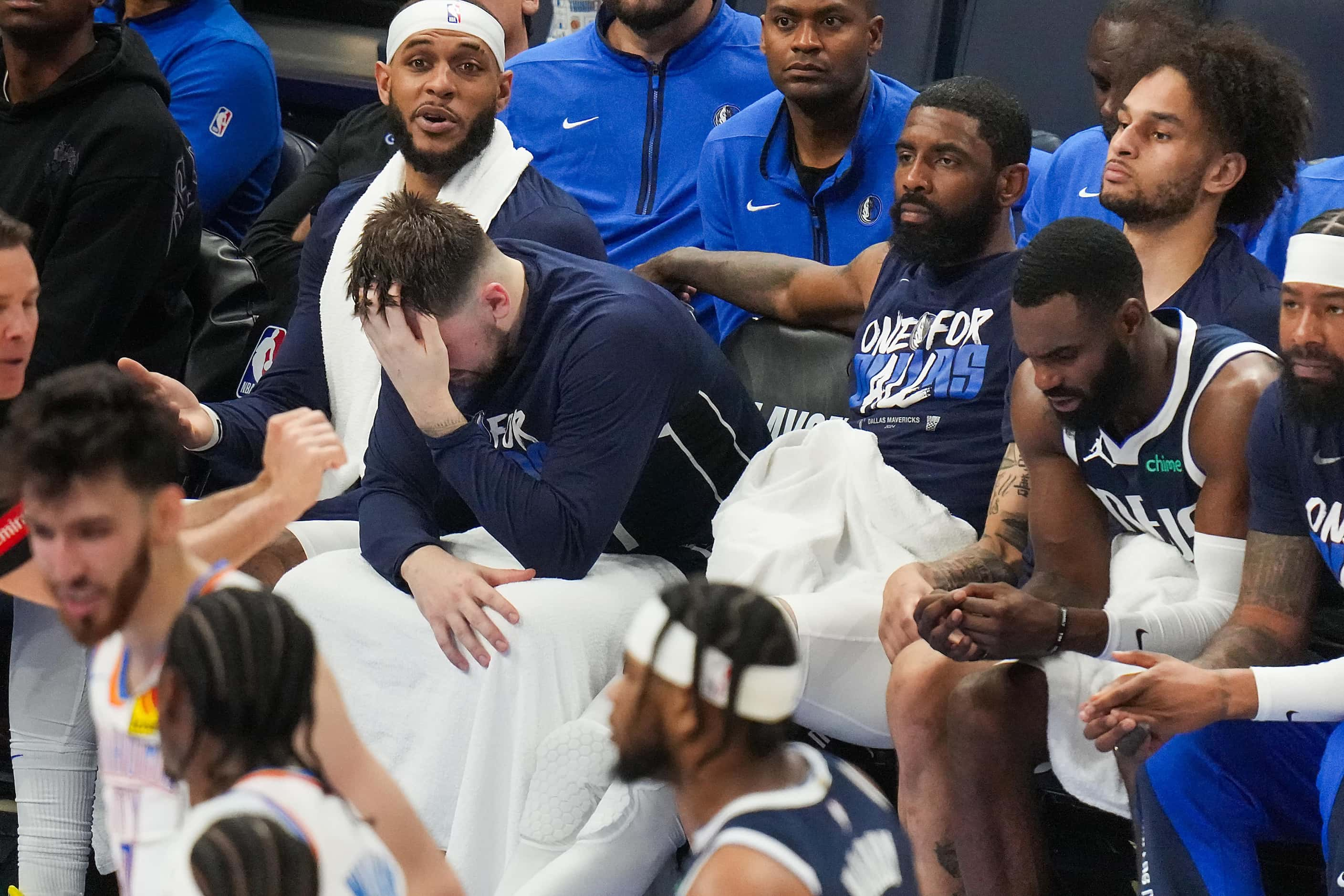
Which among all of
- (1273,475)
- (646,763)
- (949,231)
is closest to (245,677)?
(646,763)

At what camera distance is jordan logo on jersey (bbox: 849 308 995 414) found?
3.31 meters

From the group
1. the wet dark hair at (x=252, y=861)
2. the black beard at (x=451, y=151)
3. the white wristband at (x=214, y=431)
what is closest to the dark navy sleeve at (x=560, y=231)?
the black beard at (x=451, y=151)

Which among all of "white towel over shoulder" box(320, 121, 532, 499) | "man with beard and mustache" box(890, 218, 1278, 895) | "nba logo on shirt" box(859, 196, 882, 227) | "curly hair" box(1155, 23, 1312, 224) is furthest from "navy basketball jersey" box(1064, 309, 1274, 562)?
"white towel over shoulder" box(320, 121, 532, 499)

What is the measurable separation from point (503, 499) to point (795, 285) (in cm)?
106

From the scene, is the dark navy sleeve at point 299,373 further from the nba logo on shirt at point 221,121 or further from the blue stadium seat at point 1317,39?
the blue stadium seat at point 1317,39

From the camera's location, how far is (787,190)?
13.2ft

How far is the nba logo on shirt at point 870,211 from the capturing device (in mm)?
3928

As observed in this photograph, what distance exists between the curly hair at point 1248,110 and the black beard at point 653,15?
1533 mm

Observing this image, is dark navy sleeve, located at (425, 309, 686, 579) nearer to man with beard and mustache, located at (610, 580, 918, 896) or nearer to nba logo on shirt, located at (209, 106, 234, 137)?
man with beard and mustache, located at (610, 580, 918, 896)

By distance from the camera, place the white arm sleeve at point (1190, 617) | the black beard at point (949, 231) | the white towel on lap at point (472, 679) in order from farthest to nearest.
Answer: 1. the black beard at point (949, 231)
2. the white towel on lap at point (472, 679)
3. the white arm sleeve at point (1190, 617)

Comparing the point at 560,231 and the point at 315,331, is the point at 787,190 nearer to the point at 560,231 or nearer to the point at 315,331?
the point at 560,231

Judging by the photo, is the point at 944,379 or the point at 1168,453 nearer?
the point at 1168,453

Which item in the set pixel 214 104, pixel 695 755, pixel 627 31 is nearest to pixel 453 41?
pixel 627 31

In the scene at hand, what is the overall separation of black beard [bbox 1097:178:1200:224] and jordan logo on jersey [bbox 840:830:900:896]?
5.91ft
